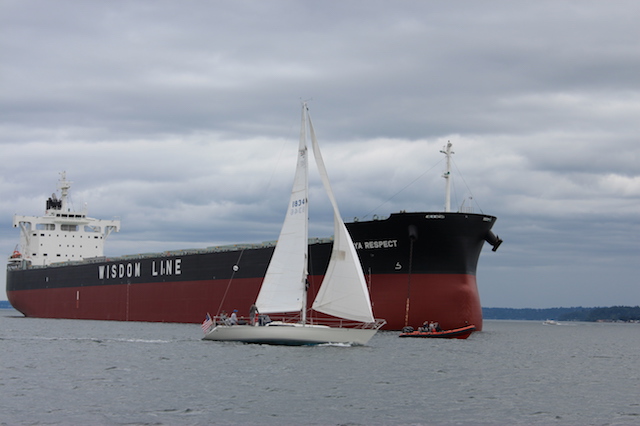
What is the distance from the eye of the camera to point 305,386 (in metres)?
18.6

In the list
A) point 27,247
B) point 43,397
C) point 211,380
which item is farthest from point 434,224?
point 27,247

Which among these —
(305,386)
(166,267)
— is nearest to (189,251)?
(166,267)

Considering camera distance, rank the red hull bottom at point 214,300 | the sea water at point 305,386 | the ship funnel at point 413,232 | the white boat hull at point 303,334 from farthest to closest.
Result: the red hull bottom at point 214,300, the ship funnel at point 413,232, the white boat hull at point 303,334, the sea water at point 305,386

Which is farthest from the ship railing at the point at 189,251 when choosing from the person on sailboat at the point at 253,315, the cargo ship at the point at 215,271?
the person on sailboat at the point at 253,315

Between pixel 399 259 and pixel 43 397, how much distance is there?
2155cm

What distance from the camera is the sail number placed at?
2653 centimetres

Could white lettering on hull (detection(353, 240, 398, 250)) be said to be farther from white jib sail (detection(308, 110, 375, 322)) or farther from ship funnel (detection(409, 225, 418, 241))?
white jib sail (detection(308, 110, 375, 322))

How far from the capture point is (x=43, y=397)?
16.8 metres

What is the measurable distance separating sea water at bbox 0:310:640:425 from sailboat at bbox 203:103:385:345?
1.88 ft

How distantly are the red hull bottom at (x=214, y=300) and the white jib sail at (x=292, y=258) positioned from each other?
10.6m

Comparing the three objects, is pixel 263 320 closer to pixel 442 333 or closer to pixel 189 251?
pixel 442 333

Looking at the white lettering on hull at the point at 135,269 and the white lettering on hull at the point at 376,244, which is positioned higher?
the white lettering on hull at the point at 376,244

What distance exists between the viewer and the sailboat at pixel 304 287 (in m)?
25.2

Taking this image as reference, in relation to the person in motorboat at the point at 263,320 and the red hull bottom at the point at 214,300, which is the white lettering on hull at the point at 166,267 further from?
the person in motorboat at the point at 263,320
